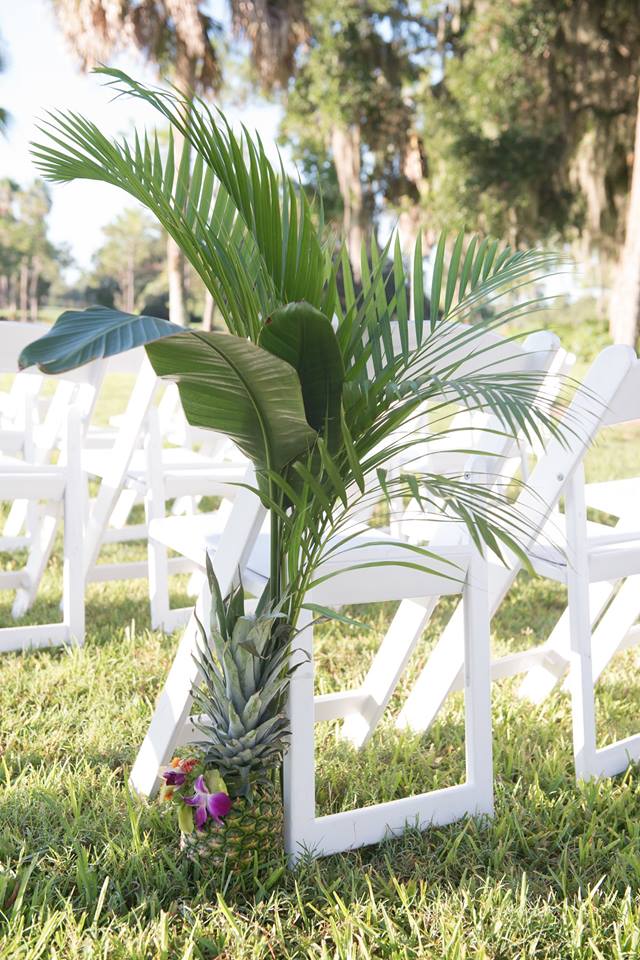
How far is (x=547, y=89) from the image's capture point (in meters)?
11.3

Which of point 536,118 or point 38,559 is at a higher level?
point 536,118

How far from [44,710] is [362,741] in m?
0.96

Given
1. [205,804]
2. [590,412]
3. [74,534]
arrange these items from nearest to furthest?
[205,804] < [590,412] < [74,534]

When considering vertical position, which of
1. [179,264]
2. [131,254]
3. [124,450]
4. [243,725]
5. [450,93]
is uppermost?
[131,254]

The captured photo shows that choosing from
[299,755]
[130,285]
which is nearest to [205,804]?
[299,755]

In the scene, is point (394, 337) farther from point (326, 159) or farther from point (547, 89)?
point (326, 159)

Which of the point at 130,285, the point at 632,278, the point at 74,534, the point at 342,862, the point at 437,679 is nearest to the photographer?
the point at 342,862

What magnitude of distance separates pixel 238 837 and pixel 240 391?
844mm

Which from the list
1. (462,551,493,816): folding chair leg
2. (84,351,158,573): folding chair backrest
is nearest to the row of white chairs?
(462,551,493,816): folding chair leg

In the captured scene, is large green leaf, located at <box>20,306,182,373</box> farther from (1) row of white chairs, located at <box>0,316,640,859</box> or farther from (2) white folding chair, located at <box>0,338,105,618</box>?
(2) white folding chair, located at <box>0,338,105,618</box>

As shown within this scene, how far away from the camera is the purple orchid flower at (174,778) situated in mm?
1677

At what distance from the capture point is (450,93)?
41.7 ft

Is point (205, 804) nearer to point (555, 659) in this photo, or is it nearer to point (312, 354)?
point (312, 354)

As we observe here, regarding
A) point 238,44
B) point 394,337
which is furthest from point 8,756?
point 238,44
